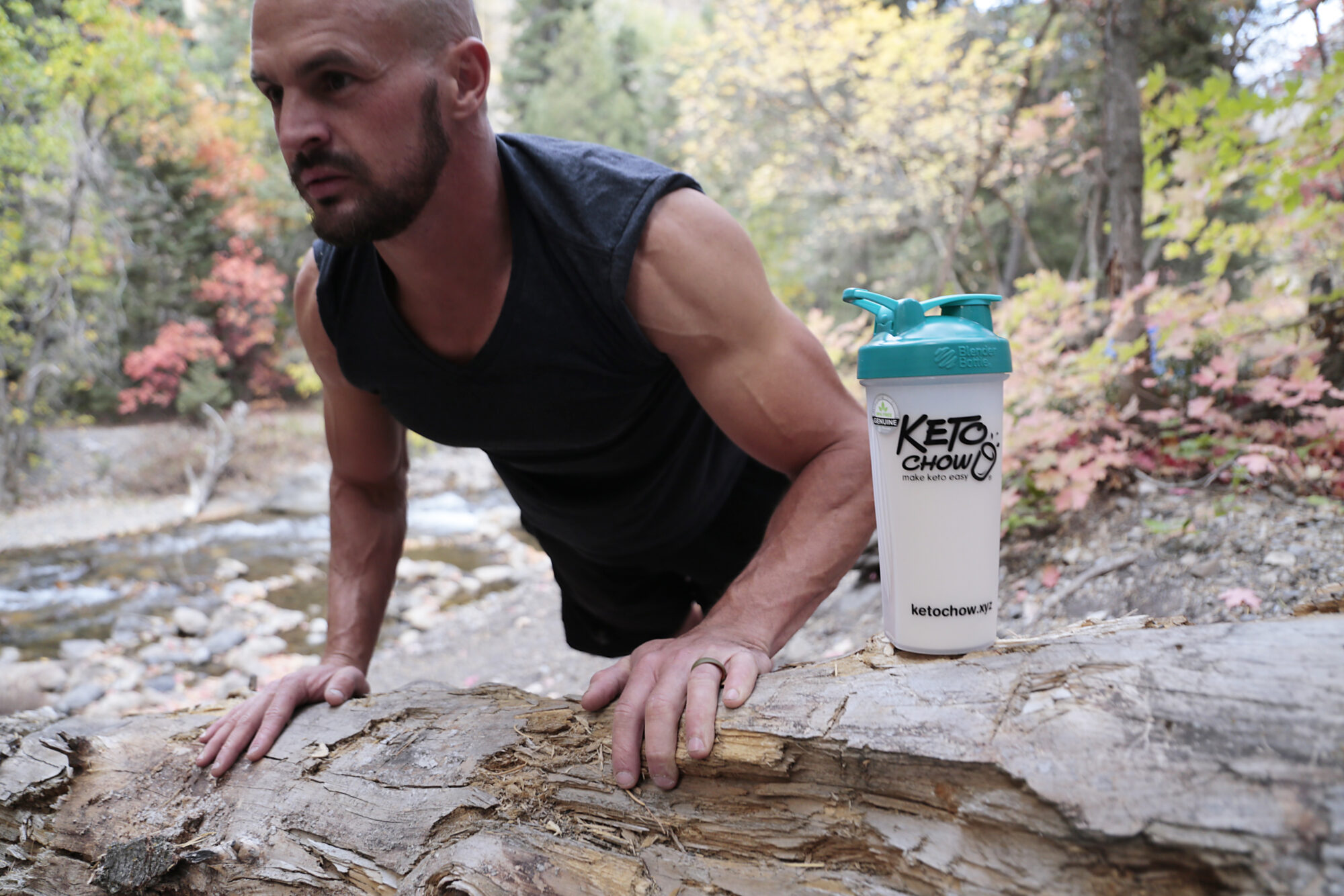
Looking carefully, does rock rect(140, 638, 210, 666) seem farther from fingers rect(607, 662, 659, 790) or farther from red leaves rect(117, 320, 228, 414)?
red leaves rect(117, 320, 228, 414)

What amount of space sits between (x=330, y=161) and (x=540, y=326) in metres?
0.45

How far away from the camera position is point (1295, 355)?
3.01m

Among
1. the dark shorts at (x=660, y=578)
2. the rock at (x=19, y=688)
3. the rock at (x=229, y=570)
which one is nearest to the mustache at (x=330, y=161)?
the dark shorts at (x=660, y=578)

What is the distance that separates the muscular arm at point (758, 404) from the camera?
1245 millimetres

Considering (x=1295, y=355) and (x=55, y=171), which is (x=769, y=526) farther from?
(x=55, y=171)

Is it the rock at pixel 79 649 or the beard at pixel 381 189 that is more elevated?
the beard at pixel 381 189

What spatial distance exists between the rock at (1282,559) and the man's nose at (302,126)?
260cm

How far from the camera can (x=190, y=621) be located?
565cm

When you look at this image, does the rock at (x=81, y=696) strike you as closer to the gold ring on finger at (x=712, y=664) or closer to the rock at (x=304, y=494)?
the rock at (x=304, y=494)

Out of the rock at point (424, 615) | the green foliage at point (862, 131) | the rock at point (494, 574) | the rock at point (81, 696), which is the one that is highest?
the green foliage at point (862, 131)

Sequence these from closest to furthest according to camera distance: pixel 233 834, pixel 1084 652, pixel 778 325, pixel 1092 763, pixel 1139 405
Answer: pixel 1092 763, pixel 1084 652, pixel 233 834, pixel 778 325, pixel 1139 405

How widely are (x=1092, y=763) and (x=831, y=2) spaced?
343 inches

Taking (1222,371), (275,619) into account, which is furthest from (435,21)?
(275,619)

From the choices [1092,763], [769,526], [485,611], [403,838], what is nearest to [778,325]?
[769,526]
